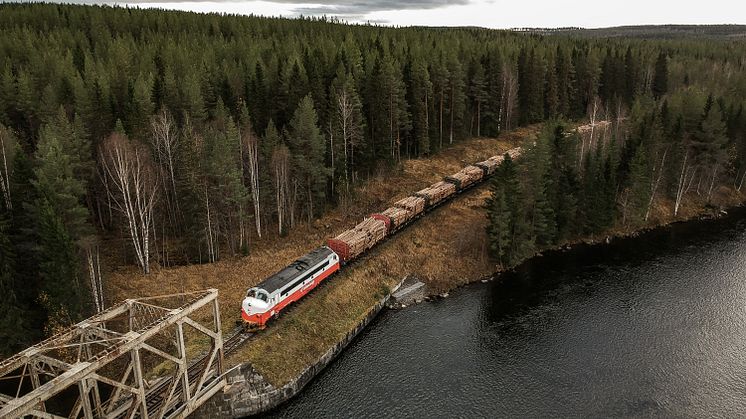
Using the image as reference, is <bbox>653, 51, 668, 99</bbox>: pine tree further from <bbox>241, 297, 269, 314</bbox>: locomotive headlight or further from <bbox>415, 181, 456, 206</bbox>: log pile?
<bbox>241, 297, 269, 314</bbox>: locomotive headlight

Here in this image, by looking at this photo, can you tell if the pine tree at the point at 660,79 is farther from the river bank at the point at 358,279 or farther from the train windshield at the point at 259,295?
the train windshield at the point at 259,295

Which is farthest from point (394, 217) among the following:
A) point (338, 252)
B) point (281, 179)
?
point (281, 179)

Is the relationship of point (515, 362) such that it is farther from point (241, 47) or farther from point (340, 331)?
point (241, 47)

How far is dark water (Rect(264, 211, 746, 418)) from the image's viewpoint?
37750mm

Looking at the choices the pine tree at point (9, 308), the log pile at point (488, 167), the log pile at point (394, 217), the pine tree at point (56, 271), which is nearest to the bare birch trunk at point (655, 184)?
the log pile at point (488, 167)

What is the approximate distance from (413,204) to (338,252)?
15321mm

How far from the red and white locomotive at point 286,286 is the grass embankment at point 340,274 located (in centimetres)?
121

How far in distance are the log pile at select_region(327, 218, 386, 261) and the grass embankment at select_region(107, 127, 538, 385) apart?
4.79ft

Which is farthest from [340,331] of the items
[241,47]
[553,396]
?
[241,47]

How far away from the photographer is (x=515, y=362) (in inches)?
1687

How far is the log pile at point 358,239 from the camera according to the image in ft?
168

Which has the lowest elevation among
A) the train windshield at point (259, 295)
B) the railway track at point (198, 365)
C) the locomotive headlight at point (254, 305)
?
the railway track at point (198, 365)

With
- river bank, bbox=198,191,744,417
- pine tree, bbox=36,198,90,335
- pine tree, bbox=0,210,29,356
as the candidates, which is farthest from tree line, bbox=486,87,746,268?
pine tree, bbox=0,210,29,356

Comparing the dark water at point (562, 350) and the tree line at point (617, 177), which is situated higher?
the tree line at point (617, 177)
